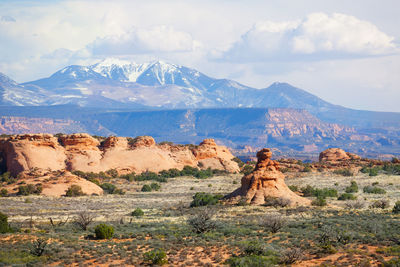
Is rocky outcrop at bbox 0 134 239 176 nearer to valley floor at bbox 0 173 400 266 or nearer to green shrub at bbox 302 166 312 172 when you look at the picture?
green shrub at bbox 302 166 312 172

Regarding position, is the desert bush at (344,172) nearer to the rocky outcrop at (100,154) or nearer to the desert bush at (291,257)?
the rocky outcrop at (100,154)

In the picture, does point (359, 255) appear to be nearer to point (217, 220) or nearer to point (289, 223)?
point (289, 223)

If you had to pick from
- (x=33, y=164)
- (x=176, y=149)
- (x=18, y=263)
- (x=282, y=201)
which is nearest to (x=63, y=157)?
(x=33, y=164)

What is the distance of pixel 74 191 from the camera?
1927 inches

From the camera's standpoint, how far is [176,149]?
79.8 m

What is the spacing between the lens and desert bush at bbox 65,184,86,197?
4870 cm

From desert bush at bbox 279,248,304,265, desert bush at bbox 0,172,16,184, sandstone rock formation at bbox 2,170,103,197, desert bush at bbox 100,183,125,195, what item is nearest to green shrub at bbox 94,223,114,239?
desert bush at bbox 279,248,304,265

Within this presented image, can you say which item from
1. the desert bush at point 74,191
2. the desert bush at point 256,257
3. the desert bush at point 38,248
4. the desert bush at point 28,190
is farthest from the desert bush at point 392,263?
the desert bush at point 28,190

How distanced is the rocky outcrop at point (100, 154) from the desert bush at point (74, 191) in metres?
12.5

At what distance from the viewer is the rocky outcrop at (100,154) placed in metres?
62.2

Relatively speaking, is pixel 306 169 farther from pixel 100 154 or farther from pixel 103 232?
pixel 103 232

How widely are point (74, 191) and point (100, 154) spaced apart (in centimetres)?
2090

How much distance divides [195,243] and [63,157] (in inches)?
1755

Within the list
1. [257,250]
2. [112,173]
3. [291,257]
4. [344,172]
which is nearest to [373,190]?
[344,172]
